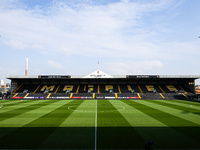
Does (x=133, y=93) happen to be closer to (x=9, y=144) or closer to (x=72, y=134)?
(x=72, y=134)

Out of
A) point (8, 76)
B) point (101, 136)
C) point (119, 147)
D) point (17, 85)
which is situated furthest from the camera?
point (17, 85)

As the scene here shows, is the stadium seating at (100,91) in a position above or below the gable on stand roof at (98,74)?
below

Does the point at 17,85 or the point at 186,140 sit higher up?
the point at 17,85

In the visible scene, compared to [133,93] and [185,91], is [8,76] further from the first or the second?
[185,91]

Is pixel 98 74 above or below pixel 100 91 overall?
above

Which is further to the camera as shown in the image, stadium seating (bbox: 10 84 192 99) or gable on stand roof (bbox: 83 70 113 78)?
gable on stand roof (bbox: 83 70 113 78)

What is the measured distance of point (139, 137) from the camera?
39.1 ft

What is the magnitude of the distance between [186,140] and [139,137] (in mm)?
3597

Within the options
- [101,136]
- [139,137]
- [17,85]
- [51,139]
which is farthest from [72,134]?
[17,85]

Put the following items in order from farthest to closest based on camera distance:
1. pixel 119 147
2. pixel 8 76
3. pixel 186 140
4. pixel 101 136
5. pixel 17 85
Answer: pixel 17 85 → pixel 8 76 → pixel 101 136 → pixel 186 140 → pixel 119 147

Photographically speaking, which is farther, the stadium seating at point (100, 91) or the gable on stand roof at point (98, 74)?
the gable on stand roof at point (98, 74)

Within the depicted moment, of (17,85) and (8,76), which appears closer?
(8,76)

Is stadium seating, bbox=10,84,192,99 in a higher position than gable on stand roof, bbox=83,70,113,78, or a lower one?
lower

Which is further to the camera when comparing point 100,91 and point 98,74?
point 100,91
